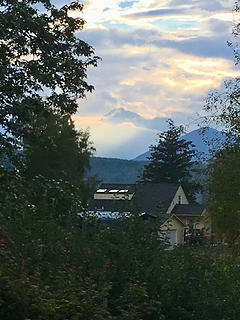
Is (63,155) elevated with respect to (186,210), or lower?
elevated

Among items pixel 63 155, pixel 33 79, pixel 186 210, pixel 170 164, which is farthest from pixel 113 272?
pixel 170 164

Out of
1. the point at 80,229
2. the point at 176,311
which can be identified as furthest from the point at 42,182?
the point at 176,311

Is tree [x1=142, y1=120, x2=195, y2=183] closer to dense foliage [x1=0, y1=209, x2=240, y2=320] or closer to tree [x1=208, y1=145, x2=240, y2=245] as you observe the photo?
tree [x1=208, y1=145, x2=240, y2=245]

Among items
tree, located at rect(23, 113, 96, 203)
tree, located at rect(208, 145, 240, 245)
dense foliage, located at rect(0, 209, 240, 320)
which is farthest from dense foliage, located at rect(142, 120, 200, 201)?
dense foliage, located at rect(0, 209, 240, 320)

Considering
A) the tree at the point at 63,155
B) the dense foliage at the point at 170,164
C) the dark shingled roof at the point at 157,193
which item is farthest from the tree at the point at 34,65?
the dense foliage at the point at 170,164

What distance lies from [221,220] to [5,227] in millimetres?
15096

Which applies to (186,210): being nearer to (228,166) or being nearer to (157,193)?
(157,193)

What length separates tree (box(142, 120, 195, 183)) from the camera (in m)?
86.9

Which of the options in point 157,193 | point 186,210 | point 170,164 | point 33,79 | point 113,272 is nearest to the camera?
point 113,272

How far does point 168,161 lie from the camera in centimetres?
8919

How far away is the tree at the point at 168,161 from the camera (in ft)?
285

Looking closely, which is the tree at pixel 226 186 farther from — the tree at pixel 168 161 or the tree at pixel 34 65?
the tree at pixel 168 161

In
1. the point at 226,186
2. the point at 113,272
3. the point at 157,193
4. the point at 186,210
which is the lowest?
the point at 113,272

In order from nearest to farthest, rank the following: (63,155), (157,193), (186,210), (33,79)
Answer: (33,79), (63,155), (186,210), (157,193)
